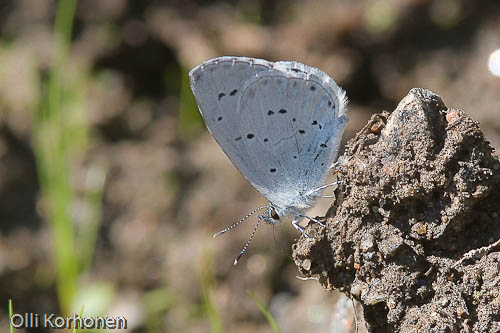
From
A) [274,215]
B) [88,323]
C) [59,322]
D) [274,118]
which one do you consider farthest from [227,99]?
[59,322]

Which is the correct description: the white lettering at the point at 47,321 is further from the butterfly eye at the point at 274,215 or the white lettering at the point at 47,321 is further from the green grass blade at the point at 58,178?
the butterfly eye at the point at 274,215

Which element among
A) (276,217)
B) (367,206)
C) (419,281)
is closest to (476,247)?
(419,281)

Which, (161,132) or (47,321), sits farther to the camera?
(161,132)

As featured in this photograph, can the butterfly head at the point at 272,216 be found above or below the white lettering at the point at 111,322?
below

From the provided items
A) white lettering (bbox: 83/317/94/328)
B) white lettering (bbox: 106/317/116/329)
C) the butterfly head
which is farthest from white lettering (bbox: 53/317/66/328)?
the butterfly head

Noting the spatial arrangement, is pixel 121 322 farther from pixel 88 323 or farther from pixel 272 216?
pixel 272 216

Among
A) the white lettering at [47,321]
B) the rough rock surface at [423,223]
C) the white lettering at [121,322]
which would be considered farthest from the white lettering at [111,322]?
the rough rock surface at [423,223]

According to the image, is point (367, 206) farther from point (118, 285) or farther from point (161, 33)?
point (161, 33)
